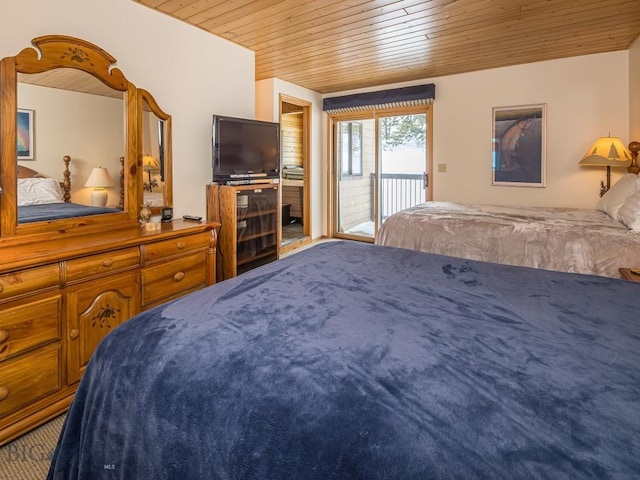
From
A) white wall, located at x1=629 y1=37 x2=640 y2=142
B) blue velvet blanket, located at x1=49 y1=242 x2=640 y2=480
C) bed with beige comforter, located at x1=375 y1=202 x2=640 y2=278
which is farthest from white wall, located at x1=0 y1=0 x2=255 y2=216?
white wall, located at x1=629 y1=37 x2=640 y2=142

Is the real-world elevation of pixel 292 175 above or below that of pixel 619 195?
above

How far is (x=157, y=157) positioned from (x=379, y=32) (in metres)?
2.25

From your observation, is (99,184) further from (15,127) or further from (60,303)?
(60,303)

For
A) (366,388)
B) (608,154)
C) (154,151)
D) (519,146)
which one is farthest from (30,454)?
(519,146)

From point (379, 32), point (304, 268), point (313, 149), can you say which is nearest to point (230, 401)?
point (304, 268)

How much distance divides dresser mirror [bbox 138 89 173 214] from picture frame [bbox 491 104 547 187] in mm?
3829

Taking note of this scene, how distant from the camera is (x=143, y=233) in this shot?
2.45 m

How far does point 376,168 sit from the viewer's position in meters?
5.88

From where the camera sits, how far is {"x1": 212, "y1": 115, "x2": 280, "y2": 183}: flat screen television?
11.5 ft

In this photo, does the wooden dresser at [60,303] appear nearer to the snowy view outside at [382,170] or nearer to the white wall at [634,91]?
the snowy view outside at [382,170]

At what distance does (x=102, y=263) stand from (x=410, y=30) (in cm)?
314

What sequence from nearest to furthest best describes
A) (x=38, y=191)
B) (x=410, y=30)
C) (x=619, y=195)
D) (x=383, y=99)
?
(x=38, y=191) < (x=619, y=195) < (x=410, y=30) < (x=383, y=99)

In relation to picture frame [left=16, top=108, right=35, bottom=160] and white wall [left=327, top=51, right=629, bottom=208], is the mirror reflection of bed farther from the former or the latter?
white wall [left=327, top=51, right=629, bottom=208]

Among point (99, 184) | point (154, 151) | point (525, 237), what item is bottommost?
point (525, 237)
